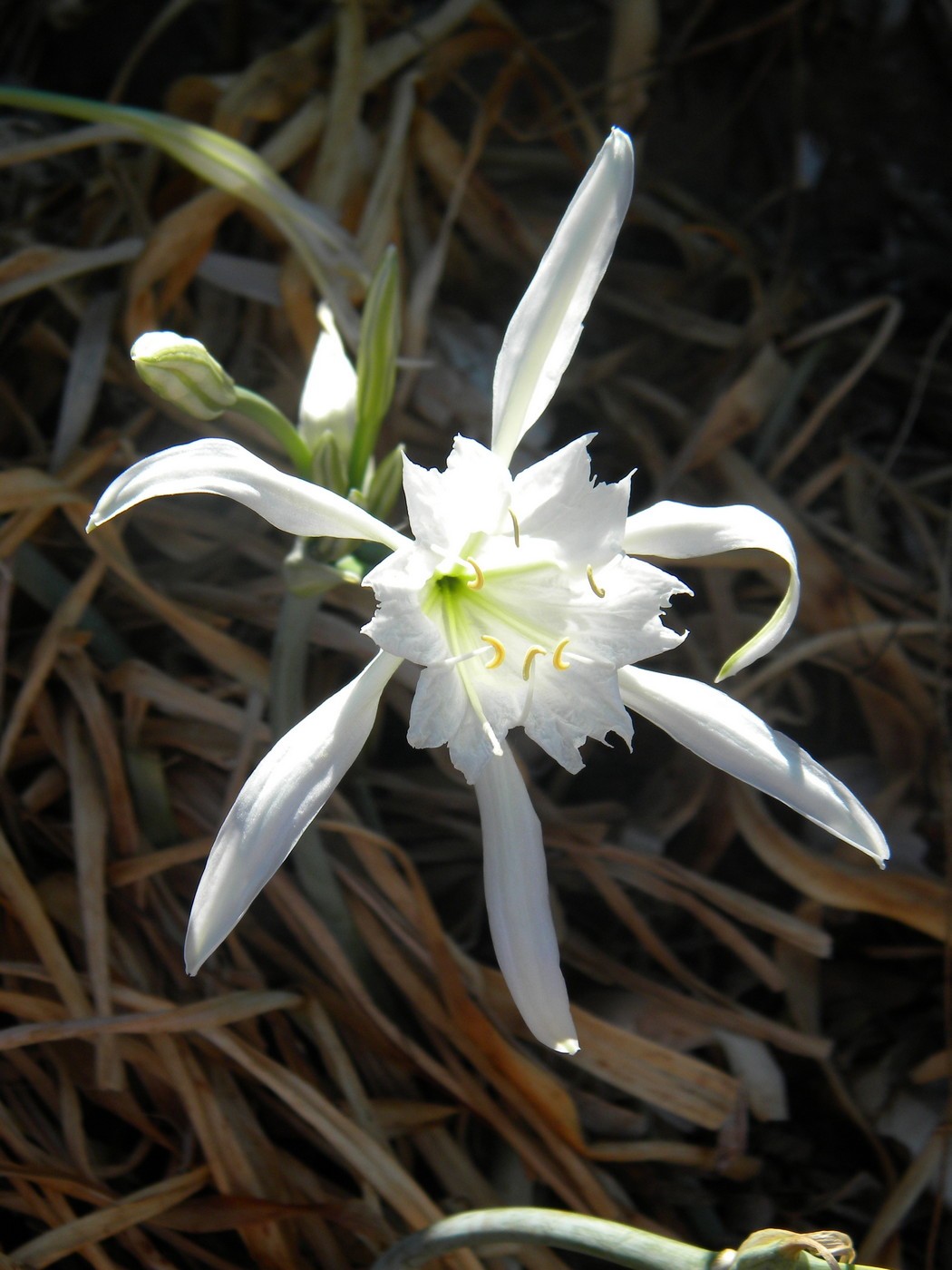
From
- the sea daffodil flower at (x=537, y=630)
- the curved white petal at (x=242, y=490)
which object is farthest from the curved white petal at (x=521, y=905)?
the curved white petal at (x=242, y=490)

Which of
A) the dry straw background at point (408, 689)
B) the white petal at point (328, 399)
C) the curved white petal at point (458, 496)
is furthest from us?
the dry straw background at point (408, 689)

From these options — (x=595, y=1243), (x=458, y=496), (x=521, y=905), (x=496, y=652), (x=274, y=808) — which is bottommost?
(x=595, y=1243)

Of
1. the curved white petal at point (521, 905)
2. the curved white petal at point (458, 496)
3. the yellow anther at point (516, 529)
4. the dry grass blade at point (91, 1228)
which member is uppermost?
the curved white petal at point (458, 496)

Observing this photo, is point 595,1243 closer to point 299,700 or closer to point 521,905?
point 521,905

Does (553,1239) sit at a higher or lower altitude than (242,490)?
lower

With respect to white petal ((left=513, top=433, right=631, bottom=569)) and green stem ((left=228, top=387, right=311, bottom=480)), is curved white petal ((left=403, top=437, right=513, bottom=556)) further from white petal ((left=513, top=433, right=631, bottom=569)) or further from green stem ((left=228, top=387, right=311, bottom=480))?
green stem ((left=228, top=387, right=311, bottom=480))

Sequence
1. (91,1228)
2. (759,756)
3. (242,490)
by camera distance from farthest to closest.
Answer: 1. (91,1228)
2. (759,756)
3. (242,490)

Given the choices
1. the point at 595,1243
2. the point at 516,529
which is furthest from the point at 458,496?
the point at 595,1243

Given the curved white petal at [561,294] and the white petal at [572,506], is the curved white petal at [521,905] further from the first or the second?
the curved white petal at [561,294]
